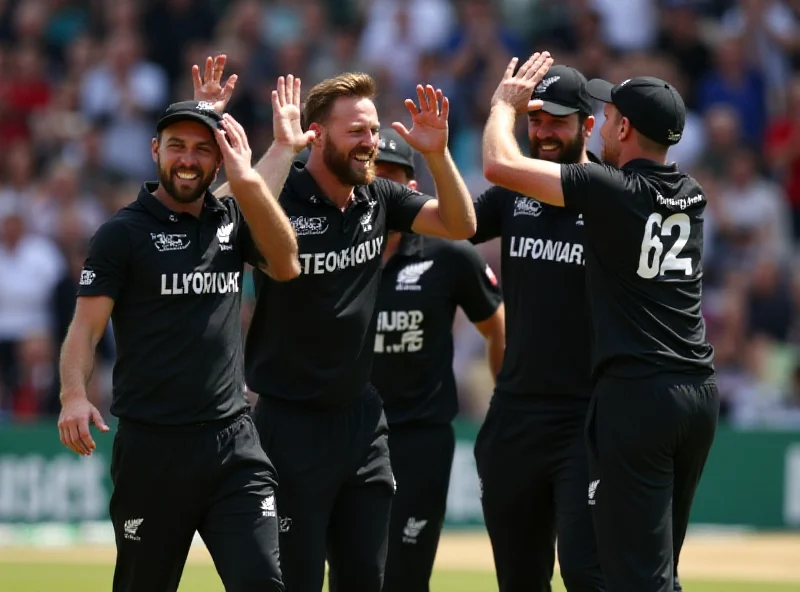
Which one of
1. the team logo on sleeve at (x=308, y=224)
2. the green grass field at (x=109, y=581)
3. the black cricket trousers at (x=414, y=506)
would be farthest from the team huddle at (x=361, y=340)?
the green grass field at (x=109, y=581)

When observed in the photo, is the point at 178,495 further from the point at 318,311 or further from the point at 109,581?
the point at 109,581

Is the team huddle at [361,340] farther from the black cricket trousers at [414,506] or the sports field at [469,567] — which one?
the sports field at [469,567]

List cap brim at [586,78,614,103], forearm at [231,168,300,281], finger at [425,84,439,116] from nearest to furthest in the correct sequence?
forearm at [231,168,300,281] < cap brim at [586,78,614,103] < finger at [425,84,439,116]

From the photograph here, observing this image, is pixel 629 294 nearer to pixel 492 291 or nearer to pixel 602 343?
pixel 602 343

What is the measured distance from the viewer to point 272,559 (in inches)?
265

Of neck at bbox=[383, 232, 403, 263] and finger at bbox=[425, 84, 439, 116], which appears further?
neck at bbox=[383, 232, 403, 263]

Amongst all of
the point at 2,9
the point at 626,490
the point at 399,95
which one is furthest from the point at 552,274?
the point at 2,9

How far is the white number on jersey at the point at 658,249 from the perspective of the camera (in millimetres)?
6918

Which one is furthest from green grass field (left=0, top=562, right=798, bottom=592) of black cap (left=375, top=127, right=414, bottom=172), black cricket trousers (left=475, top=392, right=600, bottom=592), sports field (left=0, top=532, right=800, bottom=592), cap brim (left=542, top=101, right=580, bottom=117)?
cap brim (left=542, top=101, right=580, bottom=117)

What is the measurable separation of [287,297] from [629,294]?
1.65 metres

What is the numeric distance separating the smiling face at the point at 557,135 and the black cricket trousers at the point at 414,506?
1691 millimetres

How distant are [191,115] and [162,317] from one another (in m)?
0.92

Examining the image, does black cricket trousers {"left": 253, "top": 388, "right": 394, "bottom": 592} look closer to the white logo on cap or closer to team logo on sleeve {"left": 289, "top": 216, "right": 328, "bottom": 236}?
team logo on sleeve {"left": 289, "top": 216, "right": 328, "bottom": 236}

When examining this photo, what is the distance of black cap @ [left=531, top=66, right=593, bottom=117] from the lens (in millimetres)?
7973
